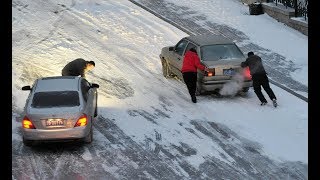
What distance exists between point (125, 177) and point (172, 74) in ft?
24.4

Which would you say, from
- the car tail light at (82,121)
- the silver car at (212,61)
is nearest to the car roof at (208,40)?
the silver car at (212,61)

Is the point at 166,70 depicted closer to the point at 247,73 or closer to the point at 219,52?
the point at 219,52

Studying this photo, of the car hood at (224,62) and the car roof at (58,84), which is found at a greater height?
the car roof at (58,84)

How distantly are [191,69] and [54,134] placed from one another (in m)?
5.18

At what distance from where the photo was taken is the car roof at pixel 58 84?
43.3ft

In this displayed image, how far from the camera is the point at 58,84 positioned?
531 inches

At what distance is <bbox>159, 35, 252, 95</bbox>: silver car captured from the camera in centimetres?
1579

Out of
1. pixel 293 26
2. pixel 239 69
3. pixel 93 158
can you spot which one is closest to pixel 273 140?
pixel 239 69

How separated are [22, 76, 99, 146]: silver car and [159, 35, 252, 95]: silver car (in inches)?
164

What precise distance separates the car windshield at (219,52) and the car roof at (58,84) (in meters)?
4.48

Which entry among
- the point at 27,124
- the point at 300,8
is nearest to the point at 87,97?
the point at 27,124

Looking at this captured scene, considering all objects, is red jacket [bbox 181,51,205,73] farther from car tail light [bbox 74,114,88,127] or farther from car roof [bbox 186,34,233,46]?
car tail light [bbox 74,114,88,127]

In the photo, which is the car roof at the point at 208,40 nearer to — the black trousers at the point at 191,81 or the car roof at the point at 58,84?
the black trousers at the point at 191,81

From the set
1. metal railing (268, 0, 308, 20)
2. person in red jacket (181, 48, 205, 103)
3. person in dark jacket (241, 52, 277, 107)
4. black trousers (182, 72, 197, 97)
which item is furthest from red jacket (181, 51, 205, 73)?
metal railing (268, 0, 308, 20)
